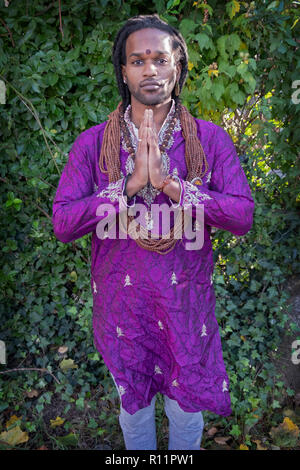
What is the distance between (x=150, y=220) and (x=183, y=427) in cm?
96

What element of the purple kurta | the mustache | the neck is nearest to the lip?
the mustache

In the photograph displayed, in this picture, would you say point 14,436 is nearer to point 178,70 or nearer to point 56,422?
point 56,422

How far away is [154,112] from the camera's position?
1.73 metres

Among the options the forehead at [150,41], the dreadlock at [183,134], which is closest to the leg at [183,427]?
the dreadlock at [183,134]

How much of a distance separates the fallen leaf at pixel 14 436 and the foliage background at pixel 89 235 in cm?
2

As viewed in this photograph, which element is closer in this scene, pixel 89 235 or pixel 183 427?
pixel 183 427

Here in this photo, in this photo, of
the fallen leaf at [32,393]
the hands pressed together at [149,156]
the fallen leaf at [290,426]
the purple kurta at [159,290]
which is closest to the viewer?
the hands pressed together at [149,156]

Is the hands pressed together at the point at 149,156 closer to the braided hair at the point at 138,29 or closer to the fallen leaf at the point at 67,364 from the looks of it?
the braided hair at the point at 138,29

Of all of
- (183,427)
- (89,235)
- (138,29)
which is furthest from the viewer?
(89,235)

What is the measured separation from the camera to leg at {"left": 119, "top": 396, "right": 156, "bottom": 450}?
1944 mm

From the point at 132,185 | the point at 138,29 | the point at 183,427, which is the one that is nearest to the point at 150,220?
the point at 132,185

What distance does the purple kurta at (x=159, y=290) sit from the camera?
1726 millimetres

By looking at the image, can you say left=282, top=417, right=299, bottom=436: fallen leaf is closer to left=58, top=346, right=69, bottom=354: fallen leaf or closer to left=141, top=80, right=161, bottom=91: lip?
left=58, top=346, right=69, bottom=354: fallen leaf
